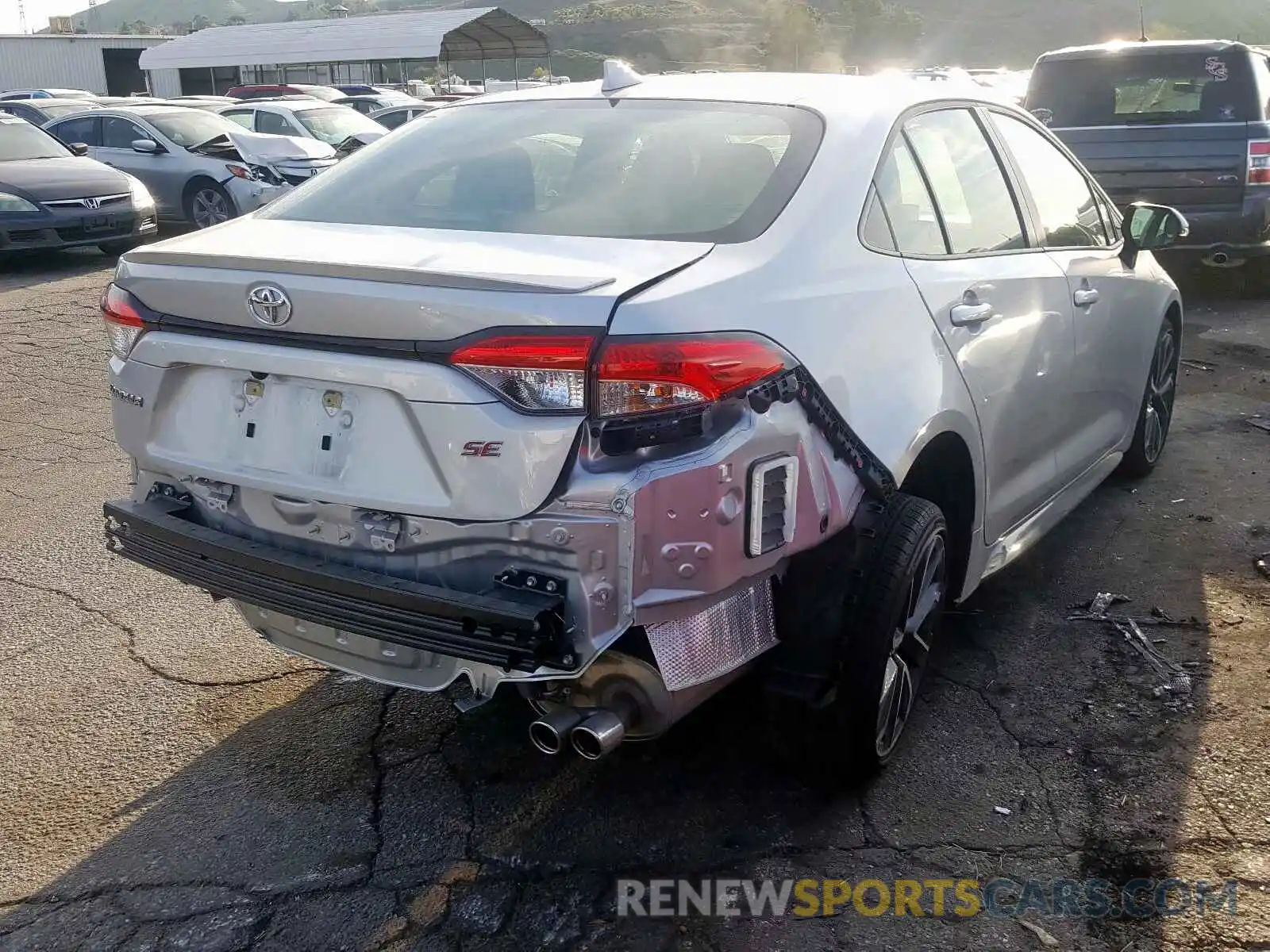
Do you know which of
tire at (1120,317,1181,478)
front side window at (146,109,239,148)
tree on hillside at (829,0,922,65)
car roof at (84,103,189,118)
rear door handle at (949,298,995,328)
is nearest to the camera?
rear door handle at (949,298,995,328)

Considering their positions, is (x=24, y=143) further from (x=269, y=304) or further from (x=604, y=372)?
(x=604, y=372)

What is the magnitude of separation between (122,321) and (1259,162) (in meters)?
8.36

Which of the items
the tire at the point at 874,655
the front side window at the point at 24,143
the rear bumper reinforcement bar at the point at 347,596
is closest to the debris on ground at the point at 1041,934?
the tire at the point at 874,655

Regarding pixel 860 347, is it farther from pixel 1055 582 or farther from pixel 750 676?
pixel 1055 582

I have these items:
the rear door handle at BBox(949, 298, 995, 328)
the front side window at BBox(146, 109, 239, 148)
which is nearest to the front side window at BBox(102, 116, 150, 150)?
the front side window at BBox(146, 109, 239, 148)

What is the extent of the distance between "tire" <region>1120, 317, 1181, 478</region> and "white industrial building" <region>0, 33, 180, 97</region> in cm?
4354

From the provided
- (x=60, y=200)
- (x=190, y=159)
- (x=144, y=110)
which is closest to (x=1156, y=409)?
(x=60, y=200)

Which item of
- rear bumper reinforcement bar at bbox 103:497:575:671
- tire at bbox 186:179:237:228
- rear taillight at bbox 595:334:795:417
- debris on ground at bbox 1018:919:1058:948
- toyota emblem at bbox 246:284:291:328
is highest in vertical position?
toyota emblem at bbox 246:284:291:328

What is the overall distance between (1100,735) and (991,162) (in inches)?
70.9

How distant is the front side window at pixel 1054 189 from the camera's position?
410cm

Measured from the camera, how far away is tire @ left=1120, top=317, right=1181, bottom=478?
5320mm

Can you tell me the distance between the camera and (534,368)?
2453 millimetres

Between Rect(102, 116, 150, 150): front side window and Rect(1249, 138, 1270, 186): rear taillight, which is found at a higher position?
Rect(1249, 138, 1270, 186): rear taillight

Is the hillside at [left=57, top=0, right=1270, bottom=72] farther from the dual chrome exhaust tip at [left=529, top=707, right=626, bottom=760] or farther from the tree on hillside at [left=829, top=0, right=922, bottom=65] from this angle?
the dual chrome exhaust tip at [left=529, top=707, right=626, bottom=760]
